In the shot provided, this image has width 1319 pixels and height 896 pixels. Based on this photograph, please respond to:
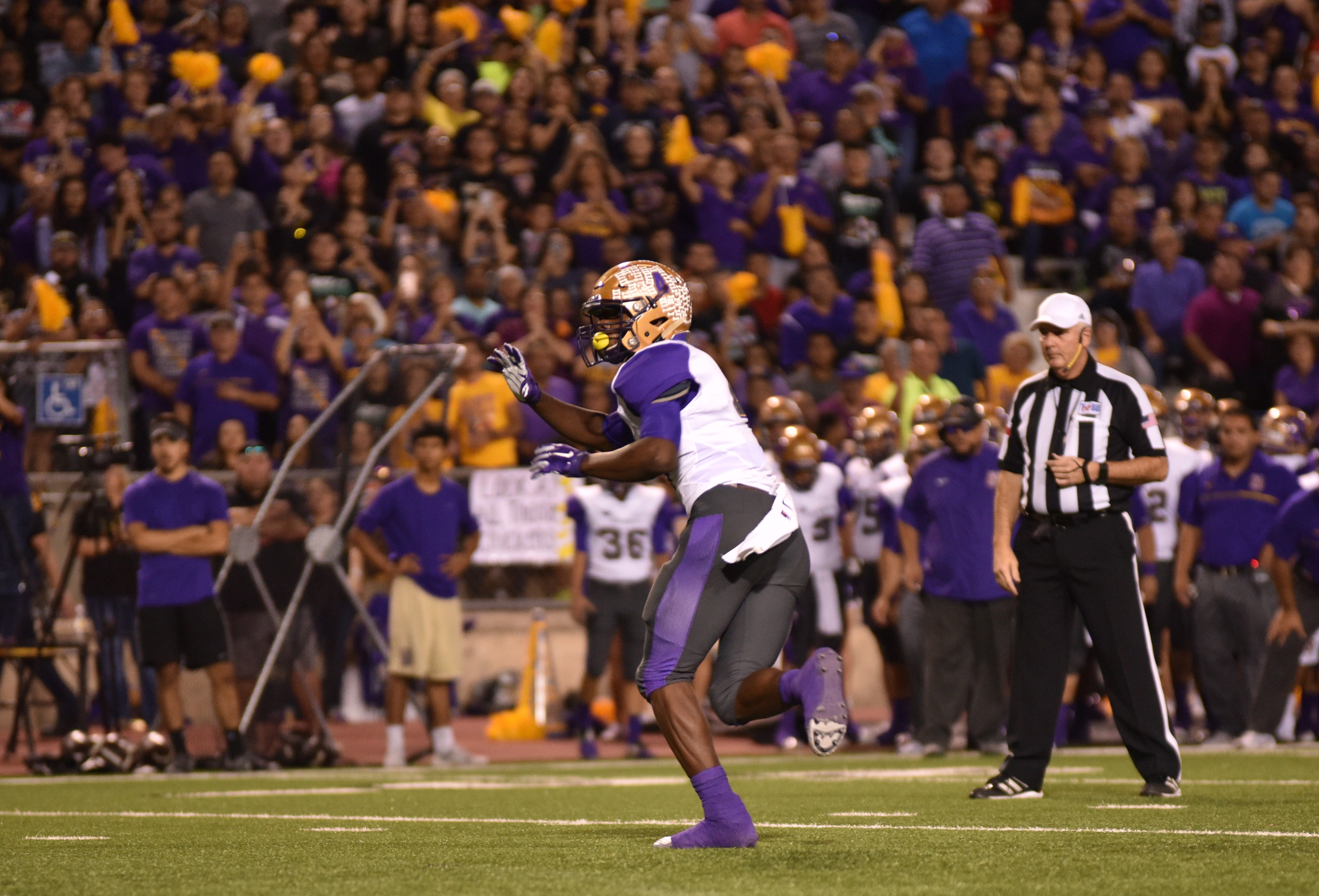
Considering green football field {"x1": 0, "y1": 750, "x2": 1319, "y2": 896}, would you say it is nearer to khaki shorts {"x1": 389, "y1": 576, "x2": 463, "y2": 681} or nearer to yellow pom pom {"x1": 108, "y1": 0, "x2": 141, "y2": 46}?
Answer: khaki shorts {"x1": 389, "y1": 576, "x2": 463, "y2": 681}

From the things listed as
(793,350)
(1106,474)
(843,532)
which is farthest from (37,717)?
(1106,474)

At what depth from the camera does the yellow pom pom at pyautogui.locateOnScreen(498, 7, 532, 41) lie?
1820 centimetres

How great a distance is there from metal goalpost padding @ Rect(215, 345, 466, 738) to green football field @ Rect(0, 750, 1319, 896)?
196 cm

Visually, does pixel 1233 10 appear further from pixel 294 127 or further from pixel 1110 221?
pixel 294 127

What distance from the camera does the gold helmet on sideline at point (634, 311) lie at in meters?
6.25

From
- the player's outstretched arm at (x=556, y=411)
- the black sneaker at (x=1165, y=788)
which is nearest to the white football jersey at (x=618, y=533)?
the black sneaker at (x=1165, y=788)

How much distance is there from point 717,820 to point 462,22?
1362 centimetres

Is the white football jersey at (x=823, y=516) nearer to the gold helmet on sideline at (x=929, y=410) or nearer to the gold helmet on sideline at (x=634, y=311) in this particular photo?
the gold helmet on sideline at (x=929, y=410)

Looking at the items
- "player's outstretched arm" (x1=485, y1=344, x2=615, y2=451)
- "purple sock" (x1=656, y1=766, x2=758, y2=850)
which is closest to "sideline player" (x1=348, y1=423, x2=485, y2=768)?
"player's outstretched arm" (x1=485, y1=344, x2=615, y2=451)

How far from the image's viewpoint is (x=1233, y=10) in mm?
20797

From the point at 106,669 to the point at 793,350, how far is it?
21.2 feet

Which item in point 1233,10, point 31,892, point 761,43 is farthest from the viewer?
point 1233,10

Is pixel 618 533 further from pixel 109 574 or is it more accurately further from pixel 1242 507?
pixel 1242 507

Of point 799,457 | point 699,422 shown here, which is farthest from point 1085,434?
point 799,457
